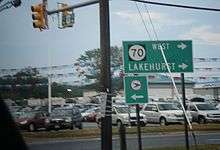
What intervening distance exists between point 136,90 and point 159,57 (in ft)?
4.33

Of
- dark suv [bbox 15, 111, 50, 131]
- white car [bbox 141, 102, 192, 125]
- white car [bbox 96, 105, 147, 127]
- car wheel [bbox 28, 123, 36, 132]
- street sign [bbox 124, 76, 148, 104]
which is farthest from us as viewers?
white car [bbox 141, 102, 192, 125]

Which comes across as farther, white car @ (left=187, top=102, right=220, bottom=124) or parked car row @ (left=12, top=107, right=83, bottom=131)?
white car @ (left=187, top=102, right=220, bottom=124)

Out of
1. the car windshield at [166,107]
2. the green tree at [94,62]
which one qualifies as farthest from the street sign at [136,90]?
the green tree at [94,62]

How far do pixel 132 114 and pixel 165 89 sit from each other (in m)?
85.2

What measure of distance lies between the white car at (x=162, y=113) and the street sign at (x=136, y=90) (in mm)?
23375

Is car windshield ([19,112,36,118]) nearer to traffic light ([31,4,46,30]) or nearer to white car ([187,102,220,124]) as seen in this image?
white car ([187,102,220,124])

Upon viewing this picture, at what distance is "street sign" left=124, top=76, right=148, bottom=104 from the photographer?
44.4 ft

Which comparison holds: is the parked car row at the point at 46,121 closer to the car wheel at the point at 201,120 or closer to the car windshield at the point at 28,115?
the car windshield at the point at 28,115

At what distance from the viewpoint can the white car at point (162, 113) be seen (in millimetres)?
37000

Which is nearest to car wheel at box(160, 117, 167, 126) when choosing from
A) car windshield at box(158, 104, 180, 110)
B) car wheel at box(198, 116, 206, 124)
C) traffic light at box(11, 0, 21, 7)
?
car windshield at box(158, 104, 180, 110)

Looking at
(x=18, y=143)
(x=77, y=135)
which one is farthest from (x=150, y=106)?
(x=18, y=143)

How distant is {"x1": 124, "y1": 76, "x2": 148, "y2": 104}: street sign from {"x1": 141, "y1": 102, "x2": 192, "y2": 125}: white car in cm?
2338

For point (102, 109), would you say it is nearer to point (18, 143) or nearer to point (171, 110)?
point (18, 143)

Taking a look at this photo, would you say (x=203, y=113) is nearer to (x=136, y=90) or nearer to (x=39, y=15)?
(x=39, y=15)
